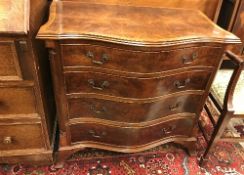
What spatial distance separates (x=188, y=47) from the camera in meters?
1.13

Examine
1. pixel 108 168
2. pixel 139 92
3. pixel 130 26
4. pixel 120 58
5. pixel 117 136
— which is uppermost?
pixel 130 26

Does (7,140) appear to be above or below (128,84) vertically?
below

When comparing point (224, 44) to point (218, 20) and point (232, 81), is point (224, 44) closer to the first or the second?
point (232, 81)

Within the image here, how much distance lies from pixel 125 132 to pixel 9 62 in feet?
2.59

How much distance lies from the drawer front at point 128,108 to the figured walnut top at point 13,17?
49cm

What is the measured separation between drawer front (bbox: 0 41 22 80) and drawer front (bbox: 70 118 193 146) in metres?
0.49

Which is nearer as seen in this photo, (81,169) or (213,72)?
(213,72)

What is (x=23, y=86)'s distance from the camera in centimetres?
116

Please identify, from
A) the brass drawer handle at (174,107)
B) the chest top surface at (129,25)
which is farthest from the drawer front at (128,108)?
the chest top surface at (129,25)

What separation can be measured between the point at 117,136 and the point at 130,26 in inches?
28.2

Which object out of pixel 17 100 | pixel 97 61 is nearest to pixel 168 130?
pixel 97 61

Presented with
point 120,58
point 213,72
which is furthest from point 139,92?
point 213,72

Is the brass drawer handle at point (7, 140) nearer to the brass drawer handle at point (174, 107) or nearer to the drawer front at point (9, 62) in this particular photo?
the drawer front at point (9, 62)

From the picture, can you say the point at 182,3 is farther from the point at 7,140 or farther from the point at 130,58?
the point at 7,140
